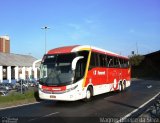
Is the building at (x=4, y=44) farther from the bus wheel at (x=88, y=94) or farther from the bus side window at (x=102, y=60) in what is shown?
the bus wheel at (x=88, y=94)

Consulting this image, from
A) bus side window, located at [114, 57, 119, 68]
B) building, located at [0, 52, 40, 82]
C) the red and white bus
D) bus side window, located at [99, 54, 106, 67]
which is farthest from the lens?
building, located at [0, 52, 40, 82]

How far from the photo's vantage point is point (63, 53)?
59.4 ft

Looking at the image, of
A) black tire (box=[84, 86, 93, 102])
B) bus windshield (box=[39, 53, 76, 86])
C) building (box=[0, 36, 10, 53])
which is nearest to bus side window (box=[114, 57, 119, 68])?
black tire (box=[84, 86, 93, 102])

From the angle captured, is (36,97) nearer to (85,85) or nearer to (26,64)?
(85,85)

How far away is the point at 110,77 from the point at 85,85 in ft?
19.0

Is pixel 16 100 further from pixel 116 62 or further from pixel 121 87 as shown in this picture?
pixel 121 87

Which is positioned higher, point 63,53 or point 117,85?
point 63,53

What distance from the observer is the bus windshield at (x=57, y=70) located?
17.0m

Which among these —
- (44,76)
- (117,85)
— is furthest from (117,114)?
(117,85)

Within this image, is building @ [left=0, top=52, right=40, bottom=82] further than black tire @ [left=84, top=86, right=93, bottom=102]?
Yes

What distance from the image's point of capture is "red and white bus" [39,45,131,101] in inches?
663

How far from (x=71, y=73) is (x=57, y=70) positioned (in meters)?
0.87

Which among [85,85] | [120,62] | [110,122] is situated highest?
[120,62]

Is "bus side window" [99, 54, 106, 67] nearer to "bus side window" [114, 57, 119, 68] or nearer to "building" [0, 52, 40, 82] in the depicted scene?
"bus side window" [114, 57, 119, 68]
